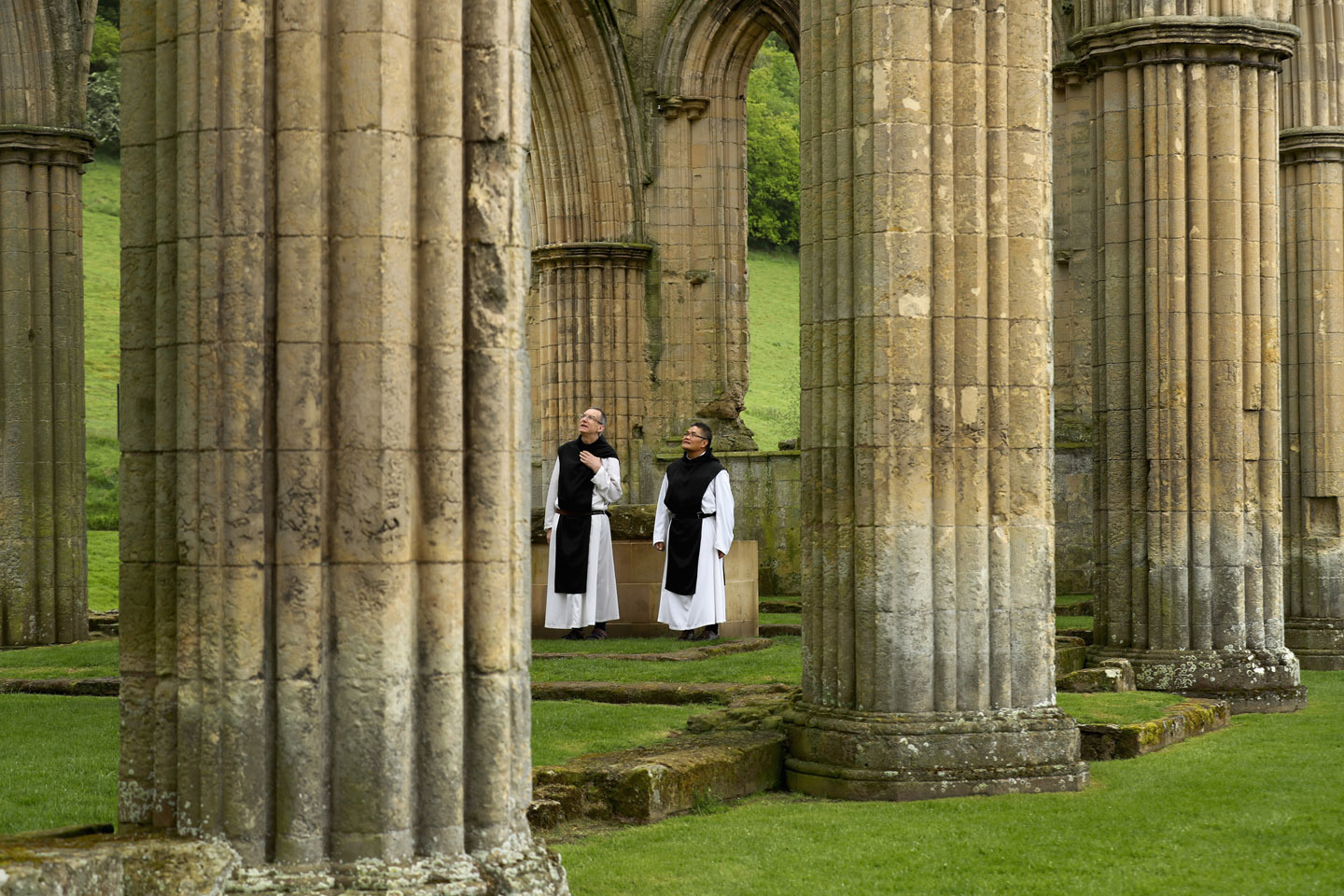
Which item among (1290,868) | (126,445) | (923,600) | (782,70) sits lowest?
(1290,868)

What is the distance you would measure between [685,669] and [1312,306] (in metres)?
6.65

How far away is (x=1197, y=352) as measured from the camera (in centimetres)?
1062

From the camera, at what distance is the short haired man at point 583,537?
13.5 meters

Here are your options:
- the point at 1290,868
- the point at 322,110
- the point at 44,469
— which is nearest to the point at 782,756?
the point at 1290,868

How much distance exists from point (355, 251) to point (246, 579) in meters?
0.95

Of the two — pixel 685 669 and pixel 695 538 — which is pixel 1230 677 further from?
pixel 695 538

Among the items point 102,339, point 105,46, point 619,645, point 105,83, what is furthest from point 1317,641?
point 105,46

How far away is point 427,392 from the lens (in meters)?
4.79

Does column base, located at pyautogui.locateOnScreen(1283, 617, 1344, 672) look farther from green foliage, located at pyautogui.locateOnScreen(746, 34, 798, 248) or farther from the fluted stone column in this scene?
green foliage, located at pyautogui.locateOnScreen(746, 34, 798, 248)

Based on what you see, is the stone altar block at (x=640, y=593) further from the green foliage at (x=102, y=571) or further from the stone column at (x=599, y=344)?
the green foliage at (x=102, y=571)

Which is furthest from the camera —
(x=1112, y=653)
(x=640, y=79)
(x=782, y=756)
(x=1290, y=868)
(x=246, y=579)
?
(x=640, y=79)

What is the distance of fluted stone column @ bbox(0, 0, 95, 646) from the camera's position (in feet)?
48.4

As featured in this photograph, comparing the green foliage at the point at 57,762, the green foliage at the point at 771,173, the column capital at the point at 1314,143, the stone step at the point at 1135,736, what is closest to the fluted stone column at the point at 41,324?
the green foliage at the point at 57,762

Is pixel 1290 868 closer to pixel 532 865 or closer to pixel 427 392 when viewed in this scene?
pixel 532 865
